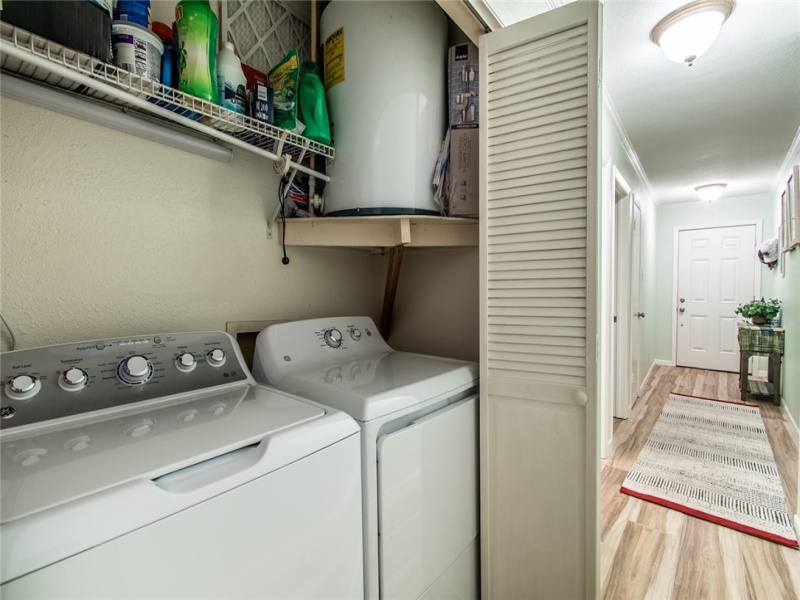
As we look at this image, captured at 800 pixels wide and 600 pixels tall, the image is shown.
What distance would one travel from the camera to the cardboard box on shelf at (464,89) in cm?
139

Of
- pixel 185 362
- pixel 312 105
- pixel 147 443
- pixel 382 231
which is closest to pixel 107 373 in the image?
pixel 185 362

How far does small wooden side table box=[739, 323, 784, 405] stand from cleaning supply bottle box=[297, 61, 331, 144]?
474 cm

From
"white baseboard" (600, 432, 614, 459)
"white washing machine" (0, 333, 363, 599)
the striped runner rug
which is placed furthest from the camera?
"white baseboard" (600, 432, 614, 459)

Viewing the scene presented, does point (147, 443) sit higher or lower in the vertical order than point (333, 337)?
lower

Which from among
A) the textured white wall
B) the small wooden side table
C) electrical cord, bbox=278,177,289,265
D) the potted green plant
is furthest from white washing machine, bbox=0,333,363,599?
the potted green plant

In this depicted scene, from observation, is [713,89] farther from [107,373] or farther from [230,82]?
[107,373]

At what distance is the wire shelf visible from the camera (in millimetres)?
785

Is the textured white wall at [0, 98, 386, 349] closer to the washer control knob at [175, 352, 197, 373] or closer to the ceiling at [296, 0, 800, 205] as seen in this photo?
the washer control knob at [175, 352, 197, 373]

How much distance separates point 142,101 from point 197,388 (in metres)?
0.75

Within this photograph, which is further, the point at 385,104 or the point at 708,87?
the point at 708,87

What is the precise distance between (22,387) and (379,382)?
2.59ft

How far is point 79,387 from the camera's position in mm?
854

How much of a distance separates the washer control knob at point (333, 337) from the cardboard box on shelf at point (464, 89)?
2.92 feet

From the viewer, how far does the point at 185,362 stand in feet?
3.37
